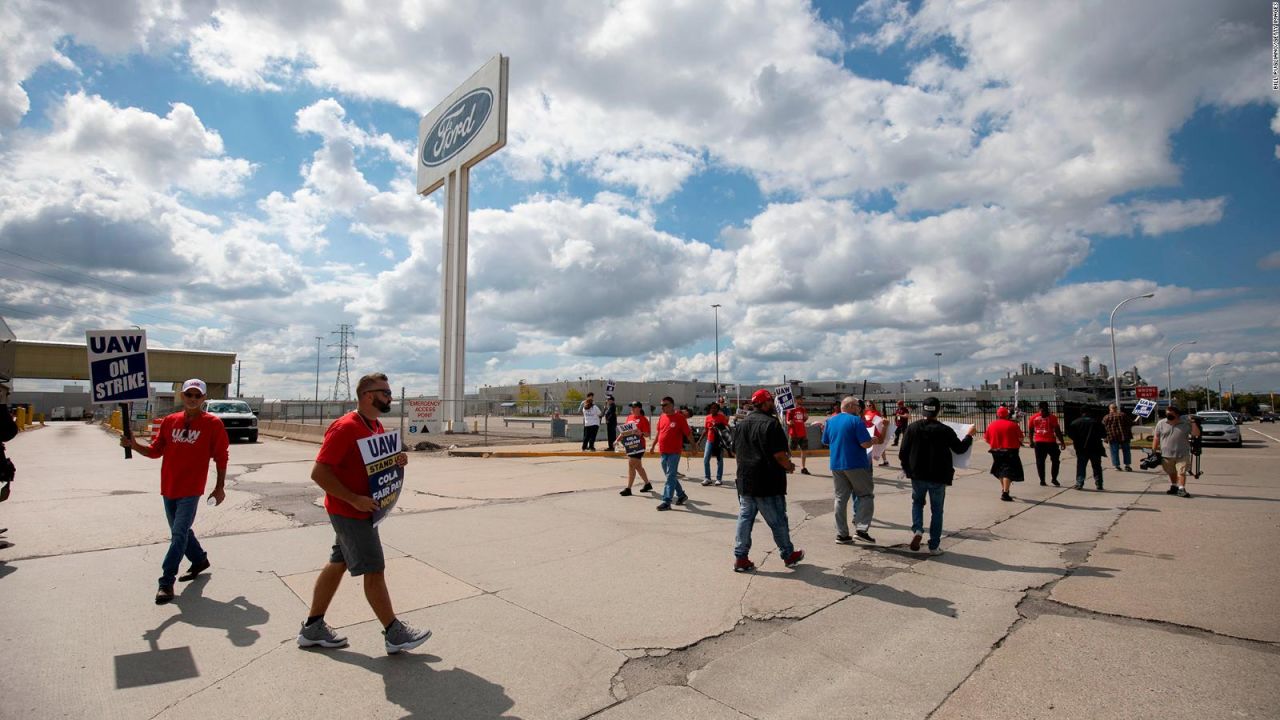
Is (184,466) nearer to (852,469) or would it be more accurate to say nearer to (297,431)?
(852,469)

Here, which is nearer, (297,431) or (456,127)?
(297,431)

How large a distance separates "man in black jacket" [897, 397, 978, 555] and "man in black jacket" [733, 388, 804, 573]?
5.42 ft

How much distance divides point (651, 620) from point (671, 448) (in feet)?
Answer: 17.0

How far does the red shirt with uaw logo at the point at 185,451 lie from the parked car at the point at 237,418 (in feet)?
71.9

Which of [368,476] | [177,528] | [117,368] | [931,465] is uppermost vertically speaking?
[117,368]

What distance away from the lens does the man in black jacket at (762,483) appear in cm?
582

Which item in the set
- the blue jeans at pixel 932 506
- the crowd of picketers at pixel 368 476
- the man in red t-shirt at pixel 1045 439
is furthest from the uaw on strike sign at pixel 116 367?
the man in red t-shirt at pixel 1045 439

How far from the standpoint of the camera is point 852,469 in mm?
6934

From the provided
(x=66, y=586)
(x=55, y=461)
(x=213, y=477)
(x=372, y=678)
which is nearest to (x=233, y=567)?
(x=66, y=586)

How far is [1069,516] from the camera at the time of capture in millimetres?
9133

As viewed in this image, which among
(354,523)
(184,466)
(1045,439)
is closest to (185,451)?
(184,466)

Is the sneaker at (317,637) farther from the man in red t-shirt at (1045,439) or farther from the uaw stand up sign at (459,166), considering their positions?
the uaw stand up sign at (459,166)

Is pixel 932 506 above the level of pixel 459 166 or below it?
below

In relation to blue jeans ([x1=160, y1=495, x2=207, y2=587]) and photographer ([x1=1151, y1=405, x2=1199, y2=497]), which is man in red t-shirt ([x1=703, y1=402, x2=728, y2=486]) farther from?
blue jeans ([x1=160, y1=495, x2=207, y2=587])
